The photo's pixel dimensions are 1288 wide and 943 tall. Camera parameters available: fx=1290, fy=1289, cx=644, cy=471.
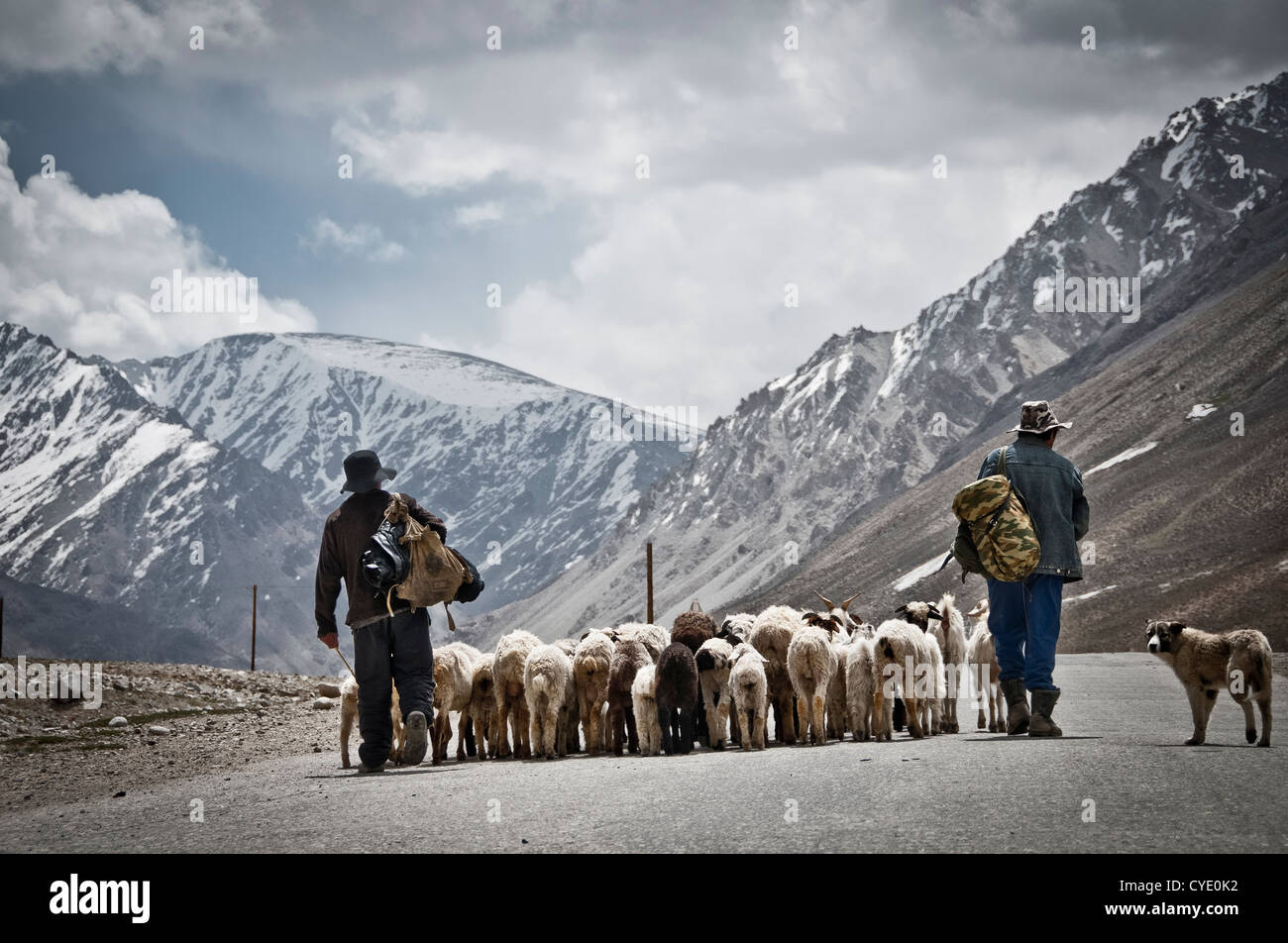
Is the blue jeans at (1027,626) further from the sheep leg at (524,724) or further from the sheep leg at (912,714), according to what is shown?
the sheep leg at (524,724)

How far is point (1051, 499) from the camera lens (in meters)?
11.4

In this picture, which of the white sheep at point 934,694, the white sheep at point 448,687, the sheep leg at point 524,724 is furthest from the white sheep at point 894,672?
the white sheep at point 448,687

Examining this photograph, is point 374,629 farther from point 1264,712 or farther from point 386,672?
point 1264,712

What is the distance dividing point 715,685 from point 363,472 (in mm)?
5234

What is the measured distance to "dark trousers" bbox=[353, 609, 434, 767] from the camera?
1188 cm

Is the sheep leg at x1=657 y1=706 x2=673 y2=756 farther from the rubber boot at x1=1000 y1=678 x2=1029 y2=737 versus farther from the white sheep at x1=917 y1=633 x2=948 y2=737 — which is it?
the rubber boot at x1=1000 y1=678 x2=1029 y2=737

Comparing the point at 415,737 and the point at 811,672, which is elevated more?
the point at 811,672

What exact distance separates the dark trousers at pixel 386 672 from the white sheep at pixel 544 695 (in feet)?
8.40

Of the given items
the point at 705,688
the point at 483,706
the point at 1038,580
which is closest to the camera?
the point at 1038,580

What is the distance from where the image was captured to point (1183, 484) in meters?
92.6

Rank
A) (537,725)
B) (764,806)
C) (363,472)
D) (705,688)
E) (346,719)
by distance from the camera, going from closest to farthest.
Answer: (764,806), (363,472), (346,719), (537,725), (705,688)

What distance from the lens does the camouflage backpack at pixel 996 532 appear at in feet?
35.9

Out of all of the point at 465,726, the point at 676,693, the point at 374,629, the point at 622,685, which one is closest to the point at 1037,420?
the point at 676,693
